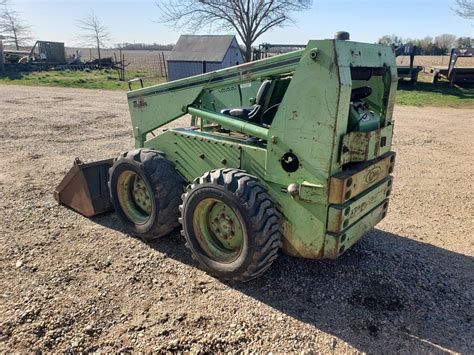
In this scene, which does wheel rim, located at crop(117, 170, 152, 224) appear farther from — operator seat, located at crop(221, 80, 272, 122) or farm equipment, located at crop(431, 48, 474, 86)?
farm equipment, located at crop(431, 48, 474, 86)

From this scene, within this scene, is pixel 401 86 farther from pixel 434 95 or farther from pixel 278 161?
pixel 278 161

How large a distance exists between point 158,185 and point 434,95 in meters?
16.4

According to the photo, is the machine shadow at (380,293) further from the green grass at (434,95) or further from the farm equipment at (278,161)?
the green grass at (434,95)

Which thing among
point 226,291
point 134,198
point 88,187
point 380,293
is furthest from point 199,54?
point 380,293

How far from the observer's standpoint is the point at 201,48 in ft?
88.5

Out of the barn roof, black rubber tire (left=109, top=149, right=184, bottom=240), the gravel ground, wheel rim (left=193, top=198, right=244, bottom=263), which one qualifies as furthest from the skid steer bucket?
the barn roof

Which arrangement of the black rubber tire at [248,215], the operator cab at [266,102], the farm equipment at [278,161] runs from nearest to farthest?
Answer: the farm equipment at [278,161], the black rubber tire at [248,215], the operator cab at [266,102]

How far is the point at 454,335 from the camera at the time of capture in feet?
10.2

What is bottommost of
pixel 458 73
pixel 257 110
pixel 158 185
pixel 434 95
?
pixel 434 95

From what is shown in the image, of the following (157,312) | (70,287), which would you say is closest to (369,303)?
(157,312)

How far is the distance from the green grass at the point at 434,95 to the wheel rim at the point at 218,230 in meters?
14.1

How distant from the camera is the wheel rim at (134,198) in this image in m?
4.56

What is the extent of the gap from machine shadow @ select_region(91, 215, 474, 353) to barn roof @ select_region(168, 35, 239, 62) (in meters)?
23.0

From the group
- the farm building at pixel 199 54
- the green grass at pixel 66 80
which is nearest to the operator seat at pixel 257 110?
the green grass at pixel 66 80
